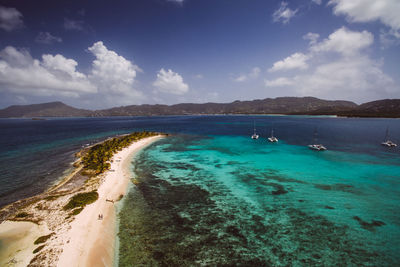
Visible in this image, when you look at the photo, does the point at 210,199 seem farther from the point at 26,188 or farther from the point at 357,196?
the point at 26,188

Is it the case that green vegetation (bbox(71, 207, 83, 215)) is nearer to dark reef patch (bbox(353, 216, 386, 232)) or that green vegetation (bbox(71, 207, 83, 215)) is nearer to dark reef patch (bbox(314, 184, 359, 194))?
dark reef patch (bbox(353, 216, 386, 232))

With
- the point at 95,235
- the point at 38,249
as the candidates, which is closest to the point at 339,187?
the point at 95,235

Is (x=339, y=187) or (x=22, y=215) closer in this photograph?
(x=22, y=215)

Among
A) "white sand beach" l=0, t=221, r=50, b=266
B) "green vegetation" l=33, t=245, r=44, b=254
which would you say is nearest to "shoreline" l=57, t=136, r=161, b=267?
"green vegetation" l=33, t=245, r=44, b=254

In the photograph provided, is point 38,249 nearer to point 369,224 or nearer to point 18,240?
point 18,240

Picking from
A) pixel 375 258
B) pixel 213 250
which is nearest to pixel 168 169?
pixel 213 250

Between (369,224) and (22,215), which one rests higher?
(22,215)

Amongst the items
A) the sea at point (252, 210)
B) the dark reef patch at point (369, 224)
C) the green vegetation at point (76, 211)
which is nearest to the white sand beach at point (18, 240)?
the green vegetation at point (76, 211)
